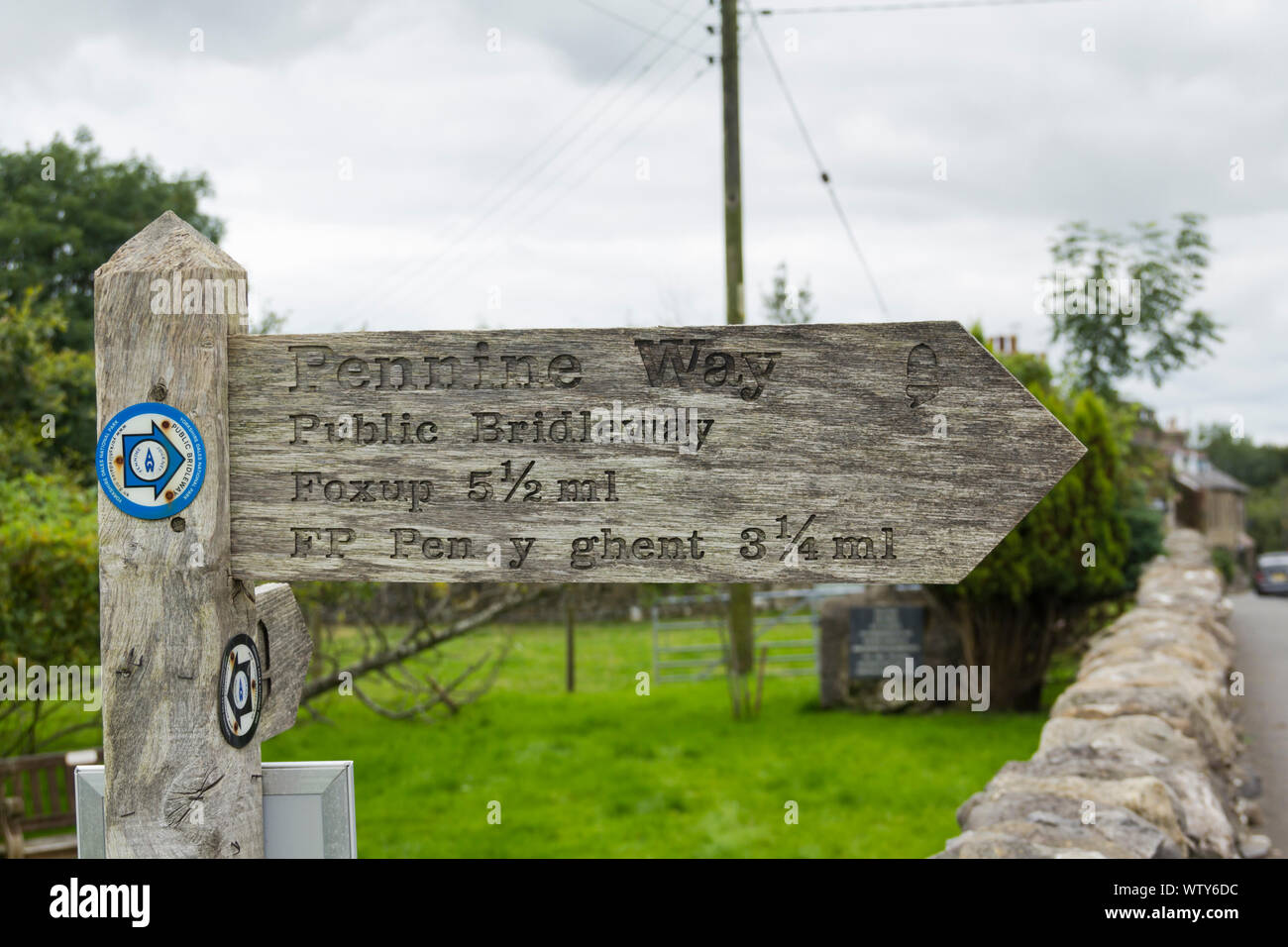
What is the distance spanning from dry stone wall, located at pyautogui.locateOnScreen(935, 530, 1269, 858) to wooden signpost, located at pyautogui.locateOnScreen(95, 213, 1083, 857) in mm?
1516

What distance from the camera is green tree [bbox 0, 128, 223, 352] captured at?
65.5 ft

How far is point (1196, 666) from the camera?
686cm

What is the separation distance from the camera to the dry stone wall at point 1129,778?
10.8 feet

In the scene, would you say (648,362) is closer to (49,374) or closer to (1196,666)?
(1196,666)

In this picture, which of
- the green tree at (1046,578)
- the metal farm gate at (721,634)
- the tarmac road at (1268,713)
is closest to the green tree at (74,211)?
the metal farm gate at (721,634)

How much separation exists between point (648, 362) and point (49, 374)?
1048cm

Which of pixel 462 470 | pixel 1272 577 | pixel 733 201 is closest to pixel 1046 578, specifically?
pixel 733 201

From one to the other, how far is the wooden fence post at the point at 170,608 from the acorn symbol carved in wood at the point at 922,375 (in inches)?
50.5

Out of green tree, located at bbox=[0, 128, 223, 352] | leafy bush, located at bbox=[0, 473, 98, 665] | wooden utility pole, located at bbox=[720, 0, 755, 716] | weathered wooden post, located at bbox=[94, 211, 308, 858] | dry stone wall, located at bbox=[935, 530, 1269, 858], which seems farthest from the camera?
green tree, located at bbox=[0, 128, 223, 352]

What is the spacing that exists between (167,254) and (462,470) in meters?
0.74

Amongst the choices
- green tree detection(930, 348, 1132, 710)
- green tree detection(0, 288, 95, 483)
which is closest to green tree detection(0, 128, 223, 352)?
green tree detection(0, 288, 95, 483)

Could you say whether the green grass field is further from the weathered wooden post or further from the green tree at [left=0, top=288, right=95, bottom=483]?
the weathered wooden post

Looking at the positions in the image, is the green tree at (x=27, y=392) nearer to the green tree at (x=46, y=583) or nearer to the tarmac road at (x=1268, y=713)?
the green tree at (x=46, y=583)

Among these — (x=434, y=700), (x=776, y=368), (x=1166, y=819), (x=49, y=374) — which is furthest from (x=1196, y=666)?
(x=49, y=374)
